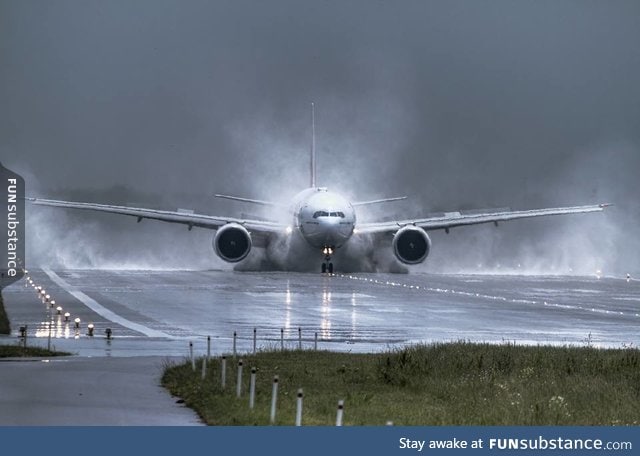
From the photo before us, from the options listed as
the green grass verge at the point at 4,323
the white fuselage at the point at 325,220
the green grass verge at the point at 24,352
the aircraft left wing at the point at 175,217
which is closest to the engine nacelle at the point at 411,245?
the white fuselage at the point at 325,220

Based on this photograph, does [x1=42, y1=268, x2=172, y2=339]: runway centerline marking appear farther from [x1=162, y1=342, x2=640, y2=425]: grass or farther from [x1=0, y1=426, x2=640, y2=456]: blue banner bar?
[x1=0, y1=426, x2=640, y2=456]: blue banner bar

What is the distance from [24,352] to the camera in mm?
38750

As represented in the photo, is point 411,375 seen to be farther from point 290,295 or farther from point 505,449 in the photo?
point 290,295

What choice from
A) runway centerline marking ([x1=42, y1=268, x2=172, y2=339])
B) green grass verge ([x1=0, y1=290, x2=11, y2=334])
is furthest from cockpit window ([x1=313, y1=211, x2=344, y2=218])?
green grass verge ([x1=0, y1=290, x2=11, y2=334])

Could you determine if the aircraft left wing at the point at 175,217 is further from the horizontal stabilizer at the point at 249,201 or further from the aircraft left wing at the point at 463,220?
the aircraft left wing at the point at 463,220

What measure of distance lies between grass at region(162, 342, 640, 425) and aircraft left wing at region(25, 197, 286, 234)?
2130 inches

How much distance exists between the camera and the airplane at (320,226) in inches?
3607

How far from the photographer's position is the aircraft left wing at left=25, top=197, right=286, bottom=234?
9375cm

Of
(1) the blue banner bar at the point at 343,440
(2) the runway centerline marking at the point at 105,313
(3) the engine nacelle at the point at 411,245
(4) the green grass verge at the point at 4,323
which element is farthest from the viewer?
(3) the engine nacelle at the point at 411,245

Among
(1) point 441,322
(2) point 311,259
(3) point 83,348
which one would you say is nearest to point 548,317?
(1) point 441,322

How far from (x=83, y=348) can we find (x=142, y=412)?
14878mm

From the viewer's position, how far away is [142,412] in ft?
87.4

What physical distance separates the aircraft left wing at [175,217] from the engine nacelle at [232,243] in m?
1.58

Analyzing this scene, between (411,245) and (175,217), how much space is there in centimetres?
1537
